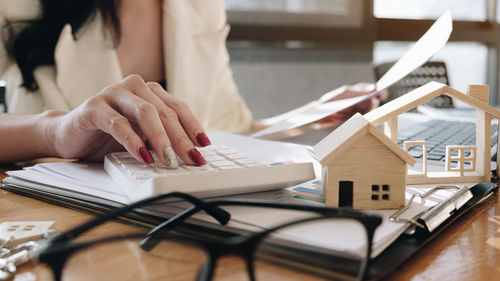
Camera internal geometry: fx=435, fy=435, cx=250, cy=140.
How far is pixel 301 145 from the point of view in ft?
2.13

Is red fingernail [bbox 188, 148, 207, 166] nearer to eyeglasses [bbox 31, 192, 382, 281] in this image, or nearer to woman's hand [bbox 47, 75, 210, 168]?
woman's hand [bbox 47, 75, 210, 168]

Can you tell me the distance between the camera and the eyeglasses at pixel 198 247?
0.22 meters

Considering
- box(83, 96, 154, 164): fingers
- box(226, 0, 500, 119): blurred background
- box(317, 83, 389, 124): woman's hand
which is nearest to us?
box(83, 96, 154, 164): fingers

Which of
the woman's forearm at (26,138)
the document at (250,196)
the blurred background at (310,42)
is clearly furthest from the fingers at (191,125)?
the blurred background at (310,42)

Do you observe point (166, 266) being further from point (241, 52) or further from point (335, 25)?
point (335, 25)

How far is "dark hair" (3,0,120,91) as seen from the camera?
3.33 ft

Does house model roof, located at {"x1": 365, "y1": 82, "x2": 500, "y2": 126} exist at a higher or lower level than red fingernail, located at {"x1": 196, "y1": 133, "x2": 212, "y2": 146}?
higher

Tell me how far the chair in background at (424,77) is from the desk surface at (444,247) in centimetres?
66

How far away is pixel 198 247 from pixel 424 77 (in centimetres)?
108

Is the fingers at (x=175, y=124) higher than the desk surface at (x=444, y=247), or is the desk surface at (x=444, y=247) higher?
the fingers at (x=175, y=124)

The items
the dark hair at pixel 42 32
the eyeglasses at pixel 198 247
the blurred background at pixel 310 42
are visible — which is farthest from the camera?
the blurred background at pixel 310 42

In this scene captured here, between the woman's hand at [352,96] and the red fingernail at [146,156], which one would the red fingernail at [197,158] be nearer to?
the red fingernail at [146,156]

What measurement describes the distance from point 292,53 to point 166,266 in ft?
5.42

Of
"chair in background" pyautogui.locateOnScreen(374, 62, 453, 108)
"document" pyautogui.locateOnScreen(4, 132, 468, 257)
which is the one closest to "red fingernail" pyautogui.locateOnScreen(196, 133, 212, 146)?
"document" pyautogui.locateOnScreen(4, 132, 468, 257)
